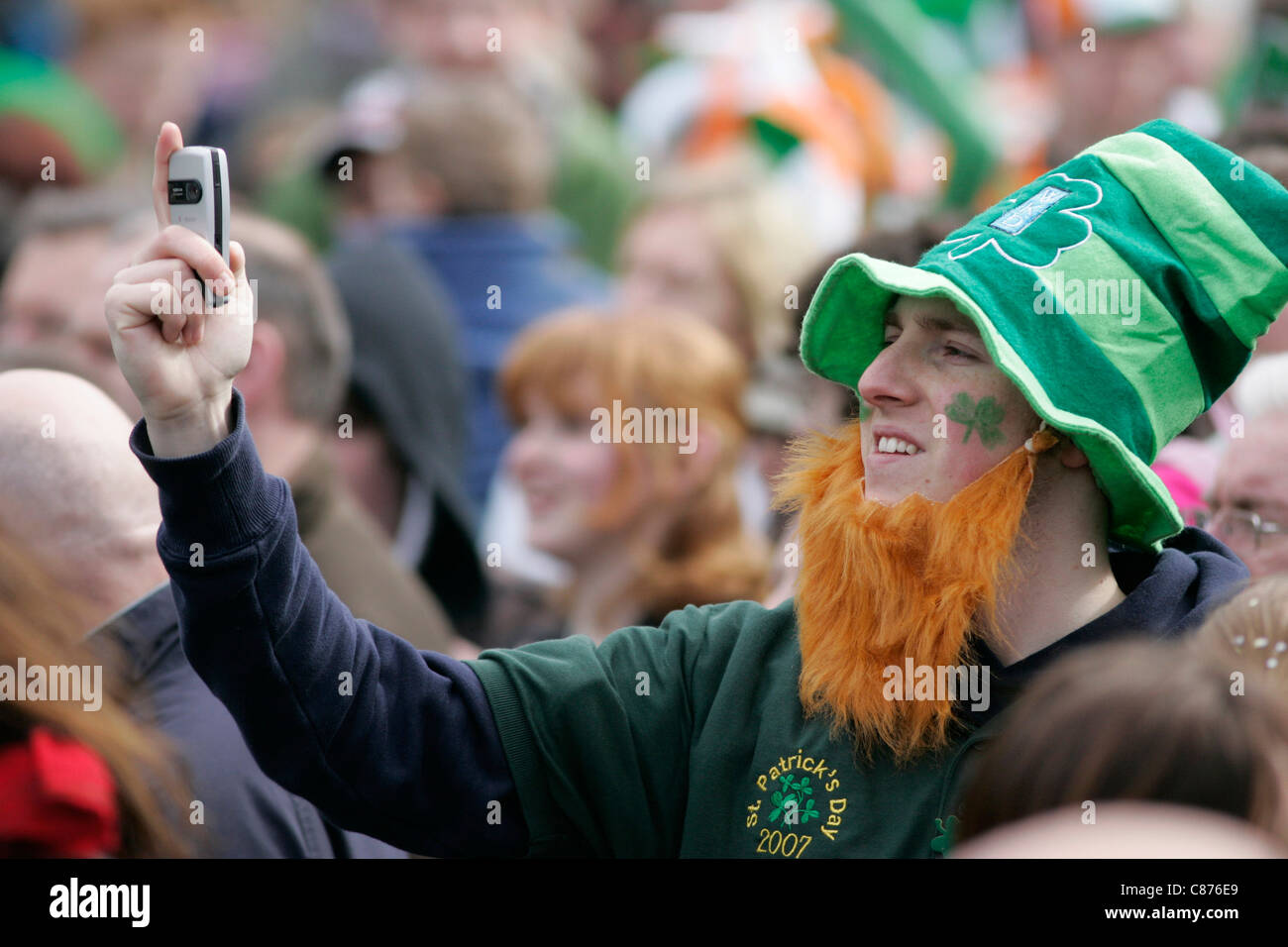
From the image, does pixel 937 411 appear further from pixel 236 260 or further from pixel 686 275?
pixel 686 275

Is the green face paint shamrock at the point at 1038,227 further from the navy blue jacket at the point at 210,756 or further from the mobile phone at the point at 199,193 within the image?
the navy blue jacket at the point at 210,756

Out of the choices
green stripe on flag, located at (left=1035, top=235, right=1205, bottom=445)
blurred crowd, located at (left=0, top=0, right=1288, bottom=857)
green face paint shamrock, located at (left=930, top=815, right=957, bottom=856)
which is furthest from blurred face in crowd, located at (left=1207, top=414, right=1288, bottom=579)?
green face paint shamrock, located at (left=930, top=815, right=957, bottom=856)

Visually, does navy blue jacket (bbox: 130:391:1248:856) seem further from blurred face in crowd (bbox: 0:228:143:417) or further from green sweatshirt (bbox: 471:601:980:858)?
blurred face in crowd (bbox: 0:228:143:417)

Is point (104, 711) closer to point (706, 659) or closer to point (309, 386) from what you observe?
point (706, 659)

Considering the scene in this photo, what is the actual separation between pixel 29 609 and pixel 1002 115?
6277mm

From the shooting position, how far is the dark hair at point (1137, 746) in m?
1.68

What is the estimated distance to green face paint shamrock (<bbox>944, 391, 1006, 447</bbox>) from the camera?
251 cm

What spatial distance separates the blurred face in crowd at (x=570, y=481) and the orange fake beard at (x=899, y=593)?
6.41ft

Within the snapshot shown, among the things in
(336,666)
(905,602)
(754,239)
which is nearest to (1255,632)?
(905,602)

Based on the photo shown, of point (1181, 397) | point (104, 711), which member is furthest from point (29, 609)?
point (1181, 397)

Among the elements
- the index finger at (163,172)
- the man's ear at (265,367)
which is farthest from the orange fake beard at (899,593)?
the man's ear at (265,367)

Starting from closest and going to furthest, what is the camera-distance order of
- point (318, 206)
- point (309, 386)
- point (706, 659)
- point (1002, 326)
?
1. point (1002, 326)
2. point (706, 659)
3. point (309, 386)
4. point (318, 206)

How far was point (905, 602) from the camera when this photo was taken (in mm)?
2514
